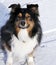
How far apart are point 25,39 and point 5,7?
193 cm

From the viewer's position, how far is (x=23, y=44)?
4.03 meters

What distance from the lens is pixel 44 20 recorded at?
5.35 meters

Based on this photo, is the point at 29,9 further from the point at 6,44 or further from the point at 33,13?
the point at 6,44

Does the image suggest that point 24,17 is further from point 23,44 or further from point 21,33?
point 23,44

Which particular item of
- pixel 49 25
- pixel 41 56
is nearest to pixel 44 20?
pixel 49 25

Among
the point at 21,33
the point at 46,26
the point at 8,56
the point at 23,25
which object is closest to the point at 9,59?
the point at 8,56

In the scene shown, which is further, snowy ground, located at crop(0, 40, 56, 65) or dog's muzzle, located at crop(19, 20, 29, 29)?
snowy ground, located at crop(0, 40, 56, 65)

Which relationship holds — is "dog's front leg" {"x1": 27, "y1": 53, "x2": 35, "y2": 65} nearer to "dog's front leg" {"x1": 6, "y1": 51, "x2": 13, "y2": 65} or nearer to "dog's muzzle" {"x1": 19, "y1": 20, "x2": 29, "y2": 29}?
"dog's front leg" {"x1": 6, "y1": 51, "x2": 13, "y2": 65}

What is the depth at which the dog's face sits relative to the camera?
3.79m

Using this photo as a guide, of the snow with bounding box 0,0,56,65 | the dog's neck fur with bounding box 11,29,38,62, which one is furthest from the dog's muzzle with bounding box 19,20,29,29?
the snow with bounding box 0,0,56,65

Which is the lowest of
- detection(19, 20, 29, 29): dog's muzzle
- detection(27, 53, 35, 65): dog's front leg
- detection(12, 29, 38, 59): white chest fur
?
detection(27, 53, 35, 65): dog's front leg

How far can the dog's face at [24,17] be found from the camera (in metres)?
3.79

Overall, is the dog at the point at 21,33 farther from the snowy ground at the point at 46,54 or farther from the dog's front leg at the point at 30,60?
the snowy ground at the point at 46,54

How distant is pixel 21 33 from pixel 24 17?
25 cm
